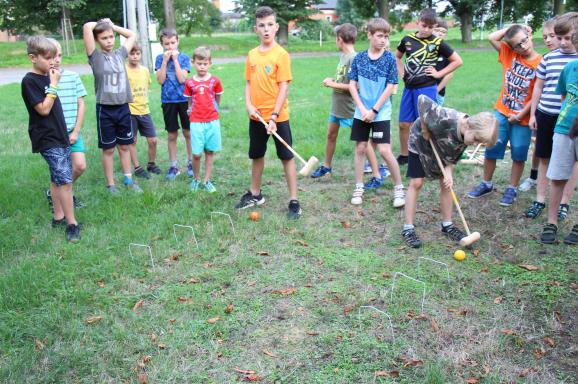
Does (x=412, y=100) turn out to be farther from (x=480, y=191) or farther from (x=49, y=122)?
(x=49, y=122)

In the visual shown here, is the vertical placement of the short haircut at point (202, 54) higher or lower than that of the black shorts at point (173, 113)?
higher

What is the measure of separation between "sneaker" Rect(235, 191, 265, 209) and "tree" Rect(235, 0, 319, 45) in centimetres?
3169

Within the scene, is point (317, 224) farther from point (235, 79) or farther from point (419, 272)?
point (235, 79)

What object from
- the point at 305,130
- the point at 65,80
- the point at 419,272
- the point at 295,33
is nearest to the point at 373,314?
the point at 419,272

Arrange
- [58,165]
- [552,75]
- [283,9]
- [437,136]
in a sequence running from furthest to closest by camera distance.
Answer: [283,9], [552,75], [58,165], [437,136]

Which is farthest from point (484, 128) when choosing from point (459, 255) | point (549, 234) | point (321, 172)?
point (321, 172)

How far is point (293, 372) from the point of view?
344cm

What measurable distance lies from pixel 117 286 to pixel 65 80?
281 cm

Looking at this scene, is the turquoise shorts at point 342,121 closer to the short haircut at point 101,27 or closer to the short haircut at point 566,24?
the short haircut at point 566,24

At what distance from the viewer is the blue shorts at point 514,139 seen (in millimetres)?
6184

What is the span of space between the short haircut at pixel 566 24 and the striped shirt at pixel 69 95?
16.7 feet

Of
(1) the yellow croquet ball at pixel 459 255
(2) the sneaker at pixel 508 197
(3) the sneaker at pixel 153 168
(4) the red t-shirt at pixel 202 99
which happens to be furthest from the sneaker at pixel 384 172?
(3) the sneaker at pixel 153 168

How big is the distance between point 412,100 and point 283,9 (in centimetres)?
3235

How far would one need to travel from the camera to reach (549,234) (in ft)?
17.2
